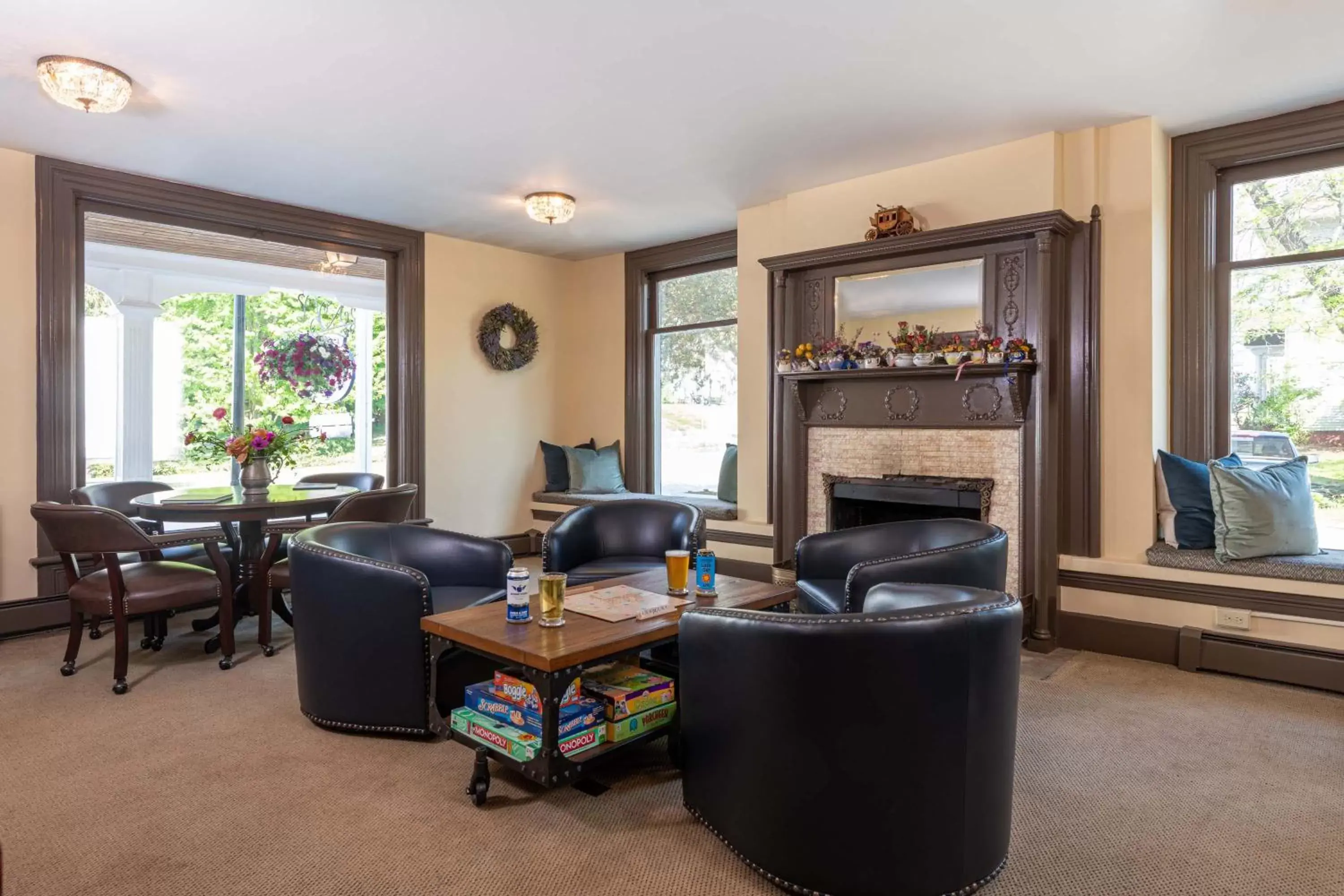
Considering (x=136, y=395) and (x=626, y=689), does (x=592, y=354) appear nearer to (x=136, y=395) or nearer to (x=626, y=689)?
(x=136, y=395)

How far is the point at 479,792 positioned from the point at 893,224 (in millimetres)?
3538

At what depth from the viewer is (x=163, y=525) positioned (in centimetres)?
466

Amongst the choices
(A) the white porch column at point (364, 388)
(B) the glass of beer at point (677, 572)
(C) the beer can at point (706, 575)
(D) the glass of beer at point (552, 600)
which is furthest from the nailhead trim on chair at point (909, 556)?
(A) the white porch column at point (364, 388)

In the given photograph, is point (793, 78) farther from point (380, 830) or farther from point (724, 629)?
point (380, 830)

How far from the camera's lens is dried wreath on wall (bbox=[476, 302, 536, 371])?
6.34 meters

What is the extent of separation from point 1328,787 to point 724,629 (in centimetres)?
207

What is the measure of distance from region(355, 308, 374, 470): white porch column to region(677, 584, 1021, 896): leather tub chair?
5.63 m

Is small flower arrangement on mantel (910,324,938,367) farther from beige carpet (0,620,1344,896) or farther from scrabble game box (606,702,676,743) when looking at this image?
scrabble game box (606,702,676,743)

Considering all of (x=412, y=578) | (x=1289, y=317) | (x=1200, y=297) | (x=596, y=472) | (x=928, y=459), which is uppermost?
(x=1200, y=297)

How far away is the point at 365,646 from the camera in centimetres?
274

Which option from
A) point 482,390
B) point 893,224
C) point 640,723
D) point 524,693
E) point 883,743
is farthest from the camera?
point 482,390

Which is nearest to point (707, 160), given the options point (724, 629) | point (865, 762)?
point (724, 629)

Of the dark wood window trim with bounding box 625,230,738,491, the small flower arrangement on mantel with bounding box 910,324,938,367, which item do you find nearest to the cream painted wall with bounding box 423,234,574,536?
the dark wood window trim with bounding box 625,230,738,491

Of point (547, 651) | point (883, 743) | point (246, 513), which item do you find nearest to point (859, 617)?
A: point (883, 743)
